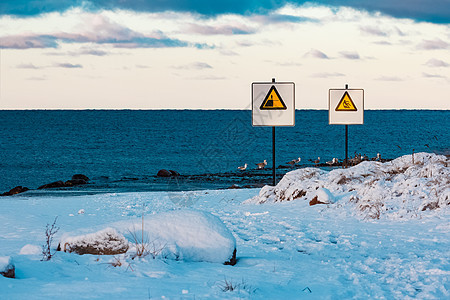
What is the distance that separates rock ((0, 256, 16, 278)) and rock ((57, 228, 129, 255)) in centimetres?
110

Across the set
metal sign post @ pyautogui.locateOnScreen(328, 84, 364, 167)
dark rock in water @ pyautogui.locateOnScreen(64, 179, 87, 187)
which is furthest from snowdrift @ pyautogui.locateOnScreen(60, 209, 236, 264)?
dark rock in water @ pyautogui.locateOnScreen(64, 179, 87, 187)

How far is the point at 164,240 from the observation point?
621cm

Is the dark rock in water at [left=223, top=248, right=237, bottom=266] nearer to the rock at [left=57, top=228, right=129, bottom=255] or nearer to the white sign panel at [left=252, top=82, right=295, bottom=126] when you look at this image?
the rock at [left=57, top=228, right=129, bottom=255]

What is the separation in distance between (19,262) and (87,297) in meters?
1.43

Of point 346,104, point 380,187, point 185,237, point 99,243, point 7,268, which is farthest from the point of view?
point 346,104

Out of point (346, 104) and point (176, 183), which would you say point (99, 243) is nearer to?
point (346, 104)

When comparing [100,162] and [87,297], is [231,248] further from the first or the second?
[100,162]

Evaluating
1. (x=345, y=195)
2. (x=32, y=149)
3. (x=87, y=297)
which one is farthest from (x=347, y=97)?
→ (x=32, y=149)

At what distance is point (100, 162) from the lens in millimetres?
46656

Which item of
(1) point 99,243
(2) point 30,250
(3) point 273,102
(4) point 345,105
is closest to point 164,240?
(1) point 99,243

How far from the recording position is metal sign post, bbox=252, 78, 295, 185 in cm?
1346

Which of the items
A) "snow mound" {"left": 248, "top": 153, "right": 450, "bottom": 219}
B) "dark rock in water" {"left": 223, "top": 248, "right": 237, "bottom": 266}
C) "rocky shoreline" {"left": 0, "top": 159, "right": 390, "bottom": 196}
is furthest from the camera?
"rocky shoreline" {"left": 0, "top": 159, "right": 390, "bottom": 196}

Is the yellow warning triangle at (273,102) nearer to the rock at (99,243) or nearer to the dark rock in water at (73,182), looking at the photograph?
the rock at (99,243)

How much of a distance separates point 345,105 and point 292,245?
9983 millimetres
